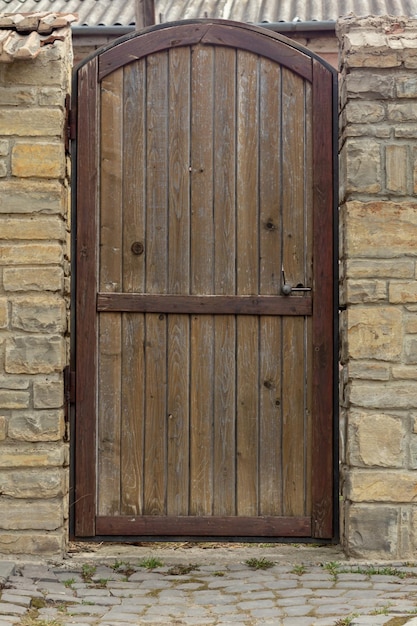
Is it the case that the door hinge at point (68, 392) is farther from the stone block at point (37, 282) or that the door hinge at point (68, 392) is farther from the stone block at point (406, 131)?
the stone block at point (406, 131)

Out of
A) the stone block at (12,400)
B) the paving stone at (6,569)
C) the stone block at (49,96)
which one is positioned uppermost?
the stone block at (49,96)

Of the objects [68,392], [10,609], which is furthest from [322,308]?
[10,609]

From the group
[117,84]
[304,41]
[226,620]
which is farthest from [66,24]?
[304,41]

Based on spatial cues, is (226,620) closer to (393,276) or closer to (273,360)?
(273,360)

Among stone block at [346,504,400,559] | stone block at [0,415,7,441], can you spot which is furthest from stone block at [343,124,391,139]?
stone block at [0,415,7,441]

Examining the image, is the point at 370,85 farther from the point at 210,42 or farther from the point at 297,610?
the point at 297,610

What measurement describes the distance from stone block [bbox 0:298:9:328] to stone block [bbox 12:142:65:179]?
62 cm

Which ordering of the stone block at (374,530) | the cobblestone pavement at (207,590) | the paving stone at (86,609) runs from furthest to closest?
the stone block at (374,530)
the paving stone at (86,609)
the cobblestone pavement at (207,590)

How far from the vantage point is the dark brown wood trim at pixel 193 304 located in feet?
15.4

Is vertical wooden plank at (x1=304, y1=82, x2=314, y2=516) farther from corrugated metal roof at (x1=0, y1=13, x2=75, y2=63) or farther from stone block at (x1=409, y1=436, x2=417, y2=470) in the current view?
corrugated metal roof at (x1=0, y1=13, x2=75, y2=63)

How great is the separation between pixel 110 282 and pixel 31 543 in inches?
53.0

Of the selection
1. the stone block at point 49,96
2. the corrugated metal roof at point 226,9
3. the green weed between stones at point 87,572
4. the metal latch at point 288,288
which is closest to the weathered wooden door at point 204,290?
the metal latch at point 288,288

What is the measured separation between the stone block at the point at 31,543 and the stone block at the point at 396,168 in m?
2.35

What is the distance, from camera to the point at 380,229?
4.51 m
